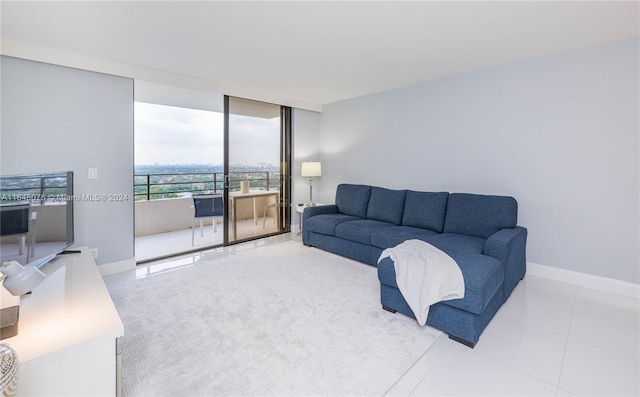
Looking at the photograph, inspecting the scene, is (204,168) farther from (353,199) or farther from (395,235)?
(395,235)

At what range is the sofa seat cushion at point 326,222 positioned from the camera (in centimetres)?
416

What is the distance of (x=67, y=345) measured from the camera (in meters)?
1.26

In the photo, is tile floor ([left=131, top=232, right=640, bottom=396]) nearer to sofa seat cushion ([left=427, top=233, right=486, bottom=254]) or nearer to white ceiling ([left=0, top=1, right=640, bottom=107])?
sofa seat cushion ([left=427, top=233, right=486, bottom=254])

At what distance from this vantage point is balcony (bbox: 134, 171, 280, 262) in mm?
4844

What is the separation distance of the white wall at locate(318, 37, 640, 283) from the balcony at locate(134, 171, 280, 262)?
8.63 ft

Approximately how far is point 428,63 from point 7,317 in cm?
396

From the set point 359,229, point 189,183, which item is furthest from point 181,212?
point 359,229

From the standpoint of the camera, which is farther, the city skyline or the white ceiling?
the city skyline

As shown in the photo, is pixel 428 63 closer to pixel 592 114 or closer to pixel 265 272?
pixel 592 114

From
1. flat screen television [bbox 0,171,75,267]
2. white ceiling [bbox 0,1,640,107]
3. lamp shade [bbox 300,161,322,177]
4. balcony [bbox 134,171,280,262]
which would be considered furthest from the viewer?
lamp shade [bbox 300,161,322,177]

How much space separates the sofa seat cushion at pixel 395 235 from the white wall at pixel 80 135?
3040mm

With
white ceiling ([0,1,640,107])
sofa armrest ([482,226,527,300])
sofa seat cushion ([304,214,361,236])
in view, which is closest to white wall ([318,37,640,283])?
white ceiling ([0,1,640,107])

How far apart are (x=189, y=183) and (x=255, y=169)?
1.95m

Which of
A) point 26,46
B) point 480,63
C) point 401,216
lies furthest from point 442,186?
point 26,46
